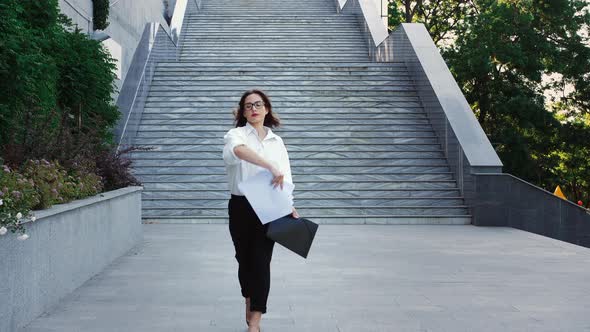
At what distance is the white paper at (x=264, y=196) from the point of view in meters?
5.36

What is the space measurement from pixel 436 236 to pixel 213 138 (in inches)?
272

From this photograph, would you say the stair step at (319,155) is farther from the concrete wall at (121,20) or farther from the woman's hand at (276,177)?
the woman's hand at (276,177)

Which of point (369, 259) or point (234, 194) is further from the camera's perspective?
point (369, 259)

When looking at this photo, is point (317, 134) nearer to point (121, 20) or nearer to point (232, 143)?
point (121, 20)

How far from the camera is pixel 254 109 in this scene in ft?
18.3

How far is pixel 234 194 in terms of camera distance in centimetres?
554

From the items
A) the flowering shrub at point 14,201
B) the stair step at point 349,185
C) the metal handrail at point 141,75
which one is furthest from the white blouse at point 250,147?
the metal handrail at point 141,75

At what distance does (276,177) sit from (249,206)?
1.06 feet

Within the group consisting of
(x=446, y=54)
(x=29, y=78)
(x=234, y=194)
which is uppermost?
(x=446, y=54)

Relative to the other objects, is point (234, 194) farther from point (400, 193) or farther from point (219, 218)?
point (400, 193)

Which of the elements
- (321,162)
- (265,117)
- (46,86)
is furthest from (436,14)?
(265,117)

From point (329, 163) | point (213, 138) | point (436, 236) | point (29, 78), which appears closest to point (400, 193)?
point (329, 163)

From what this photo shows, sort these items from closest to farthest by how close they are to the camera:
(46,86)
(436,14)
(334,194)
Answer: (46,86), (334,194), (436,14)

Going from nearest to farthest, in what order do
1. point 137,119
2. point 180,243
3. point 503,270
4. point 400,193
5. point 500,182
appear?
point 503,270 < point 180,243 < point 500,182 < point 400,193 < point 137,119
